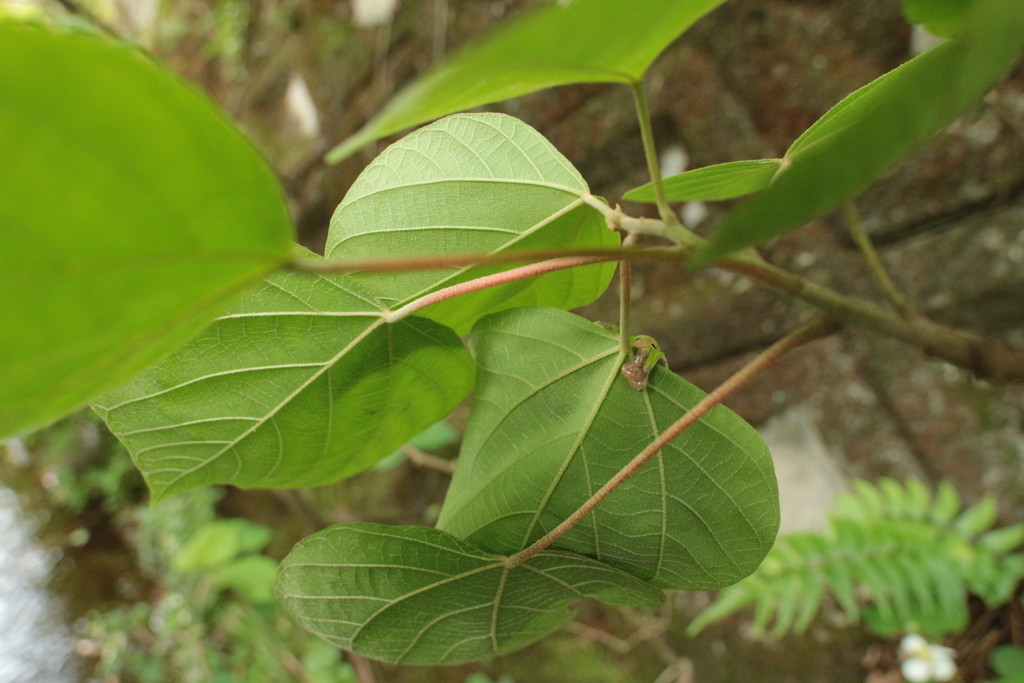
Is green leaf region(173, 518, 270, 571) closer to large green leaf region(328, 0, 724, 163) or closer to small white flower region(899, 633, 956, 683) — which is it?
small white flower region(899, 633, 956, 683)

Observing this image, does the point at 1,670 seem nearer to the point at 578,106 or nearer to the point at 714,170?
the point at 578,106

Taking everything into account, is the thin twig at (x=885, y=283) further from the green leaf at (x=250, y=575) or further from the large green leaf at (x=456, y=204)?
the green leaf at (x=250, y=575)

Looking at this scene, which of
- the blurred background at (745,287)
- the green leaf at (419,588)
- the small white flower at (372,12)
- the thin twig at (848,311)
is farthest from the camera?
the small white flower at (372,12)

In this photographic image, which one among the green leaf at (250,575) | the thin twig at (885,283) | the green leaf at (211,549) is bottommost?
the green leaf at (250,575)

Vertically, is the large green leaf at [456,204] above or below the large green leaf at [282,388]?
above

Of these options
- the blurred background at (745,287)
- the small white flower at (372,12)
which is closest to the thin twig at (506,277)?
the blurred background at (745,287)

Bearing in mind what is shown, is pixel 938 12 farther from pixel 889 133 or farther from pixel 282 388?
pixel 282 388
